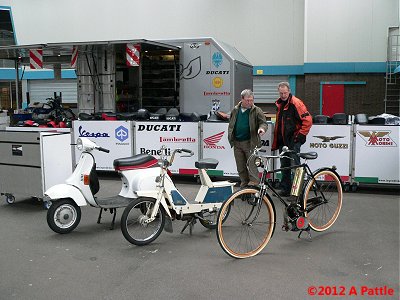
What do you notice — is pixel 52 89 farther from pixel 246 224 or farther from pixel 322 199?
pixel 246 224

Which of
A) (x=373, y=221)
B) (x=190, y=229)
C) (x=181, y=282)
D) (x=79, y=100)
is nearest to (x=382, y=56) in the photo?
(x=79, y=100)

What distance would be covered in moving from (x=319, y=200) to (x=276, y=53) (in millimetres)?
15336

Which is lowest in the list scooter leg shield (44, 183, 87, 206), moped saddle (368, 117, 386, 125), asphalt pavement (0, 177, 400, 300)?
asphalt pavement (0, 177, 400, 300)

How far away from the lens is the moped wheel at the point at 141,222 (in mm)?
5527

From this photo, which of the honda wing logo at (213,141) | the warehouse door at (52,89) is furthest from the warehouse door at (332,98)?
the warehouse door at (52,89)

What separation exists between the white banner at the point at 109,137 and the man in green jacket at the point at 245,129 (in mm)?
3121

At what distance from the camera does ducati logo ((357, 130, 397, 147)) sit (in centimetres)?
849

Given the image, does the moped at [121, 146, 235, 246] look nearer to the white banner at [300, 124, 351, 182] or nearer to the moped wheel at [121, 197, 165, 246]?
the moped wheel at [121, 197, 165, 246]

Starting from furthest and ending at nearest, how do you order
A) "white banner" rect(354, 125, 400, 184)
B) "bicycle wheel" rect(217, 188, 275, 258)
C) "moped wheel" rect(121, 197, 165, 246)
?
"white banner" rect(354, 125, 400, 184) < "moped wheel" rect(121, 197, 165, 246) < "bicycle wheel" rect(217, 188, 275, 258)

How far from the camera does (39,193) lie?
7.46 m

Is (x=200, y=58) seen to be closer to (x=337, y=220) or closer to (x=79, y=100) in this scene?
(x=79, y=100)

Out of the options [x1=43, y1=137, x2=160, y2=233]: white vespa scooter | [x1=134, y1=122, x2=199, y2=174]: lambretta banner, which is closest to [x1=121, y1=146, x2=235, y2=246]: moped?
[x1=43, y1=137, x2=160, y2=233]: white vespa scooter

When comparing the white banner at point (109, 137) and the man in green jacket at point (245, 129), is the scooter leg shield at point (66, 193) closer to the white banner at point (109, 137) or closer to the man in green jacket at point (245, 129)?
the man in green jacket at point (245, 129)

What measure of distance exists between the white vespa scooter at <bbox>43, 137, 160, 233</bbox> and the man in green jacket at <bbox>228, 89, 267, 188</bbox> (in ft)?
5.93
